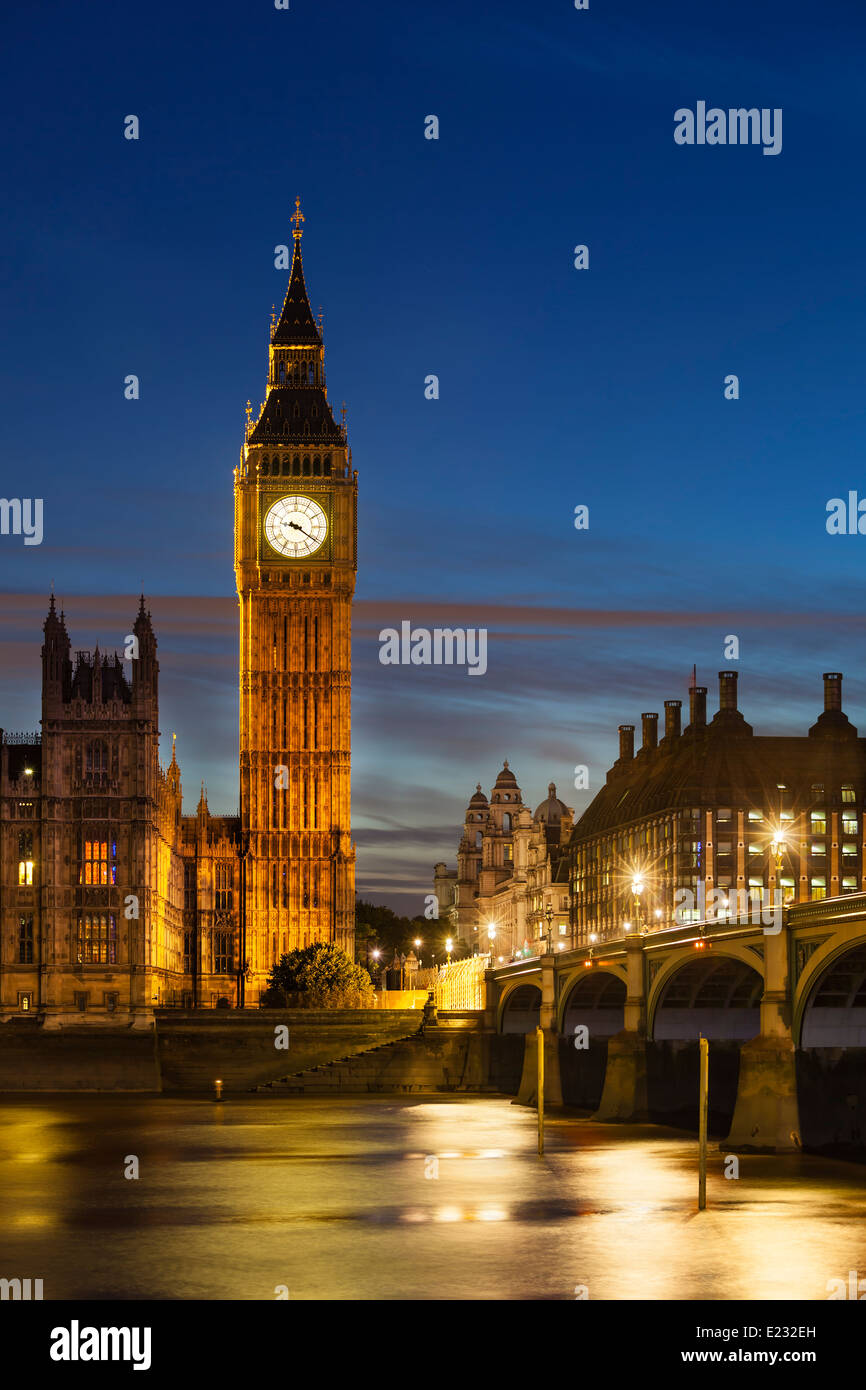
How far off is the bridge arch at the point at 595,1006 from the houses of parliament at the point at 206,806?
49.6 meters

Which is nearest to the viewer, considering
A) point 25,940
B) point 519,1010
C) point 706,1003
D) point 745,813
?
point 706,1003

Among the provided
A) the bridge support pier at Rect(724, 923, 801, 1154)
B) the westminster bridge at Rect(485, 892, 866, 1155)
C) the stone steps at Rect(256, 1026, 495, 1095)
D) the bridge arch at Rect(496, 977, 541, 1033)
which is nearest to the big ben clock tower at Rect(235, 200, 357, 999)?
the bridge arch at Rect(496, 977, 541, 1033)

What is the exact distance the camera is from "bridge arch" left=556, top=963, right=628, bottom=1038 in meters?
112

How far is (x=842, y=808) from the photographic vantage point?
193 m

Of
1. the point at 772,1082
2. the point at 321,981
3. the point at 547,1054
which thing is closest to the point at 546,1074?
the point at 547,1054

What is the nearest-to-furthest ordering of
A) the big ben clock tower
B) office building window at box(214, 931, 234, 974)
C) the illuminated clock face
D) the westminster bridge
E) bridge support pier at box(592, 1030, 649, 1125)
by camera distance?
1. the westminster bridge
2. bridge support pier at box(592, 1030, 649, 1125)
3. the big ben clock tower
4. office building window at box(214, 931, 234, 974)
5. the illuminated clock face

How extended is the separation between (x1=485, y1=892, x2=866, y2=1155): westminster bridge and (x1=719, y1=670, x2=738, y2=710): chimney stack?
239 ft

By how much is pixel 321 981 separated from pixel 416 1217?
111715 millimetres

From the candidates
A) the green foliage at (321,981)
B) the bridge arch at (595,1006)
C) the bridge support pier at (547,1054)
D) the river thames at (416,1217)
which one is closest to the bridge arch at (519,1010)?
the bridge arch at (595,1006)

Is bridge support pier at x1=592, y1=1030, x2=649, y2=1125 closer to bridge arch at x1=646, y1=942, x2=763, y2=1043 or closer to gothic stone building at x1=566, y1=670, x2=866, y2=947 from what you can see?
bridge arch at x1=646, y1=942, x2=763, y2=1043

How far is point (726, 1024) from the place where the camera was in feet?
314

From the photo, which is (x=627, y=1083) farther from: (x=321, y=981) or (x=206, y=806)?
(x=206, y=806)

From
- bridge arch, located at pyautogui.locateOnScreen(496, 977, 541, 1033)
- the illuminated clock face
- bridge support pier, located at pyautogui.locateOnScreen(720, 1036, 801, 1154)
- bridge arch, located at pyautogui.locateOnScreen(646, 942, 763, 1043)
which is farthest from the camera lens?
the illuminated clock face
